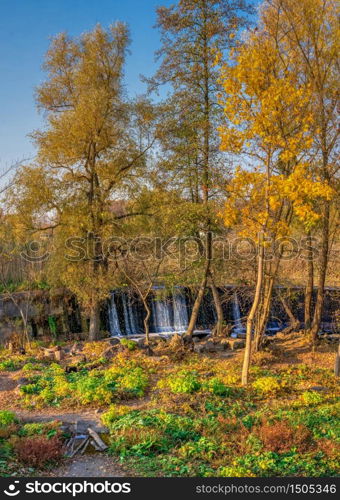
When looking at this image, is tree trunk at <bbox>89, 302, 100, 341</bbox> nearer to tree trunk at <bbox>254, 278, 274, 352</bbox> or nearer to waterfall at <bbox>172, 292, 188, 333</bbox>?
waterfall at <bbox>172, 292, 188, 333</bbox>

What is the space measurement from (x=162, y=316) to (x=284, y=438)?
12883 mm

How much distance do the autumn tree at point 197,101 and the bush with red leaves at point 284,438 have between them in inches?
280

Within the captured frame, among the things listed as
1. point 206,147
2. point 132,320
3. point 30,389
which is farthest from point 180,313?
point 30,389

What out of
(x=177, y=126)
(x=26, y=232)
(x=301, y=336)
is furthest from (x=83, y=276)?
(x=301, y=336)

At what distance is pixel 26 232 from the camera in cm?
1505

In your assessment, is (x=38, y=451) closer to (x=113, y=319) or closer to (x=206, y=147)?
(x=206, y=147)

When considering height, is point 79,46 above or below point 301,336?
above

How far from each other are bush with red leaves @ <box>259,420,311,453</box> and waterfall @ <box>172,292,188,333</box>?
12021mm

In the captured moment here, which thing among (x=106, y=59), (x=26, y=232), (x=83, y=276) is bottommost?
(x=83, y=276)

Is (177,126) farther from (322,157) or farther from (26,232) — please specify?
(26,232)

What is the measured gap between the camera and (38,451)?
239 inches

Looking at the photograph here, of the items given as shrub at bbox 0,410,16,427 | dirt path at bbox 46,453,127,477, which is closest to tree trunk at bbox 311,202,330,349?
dirt path at bbox 46,453,127,477

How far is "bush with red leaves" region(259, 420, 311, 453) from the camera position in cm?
629
